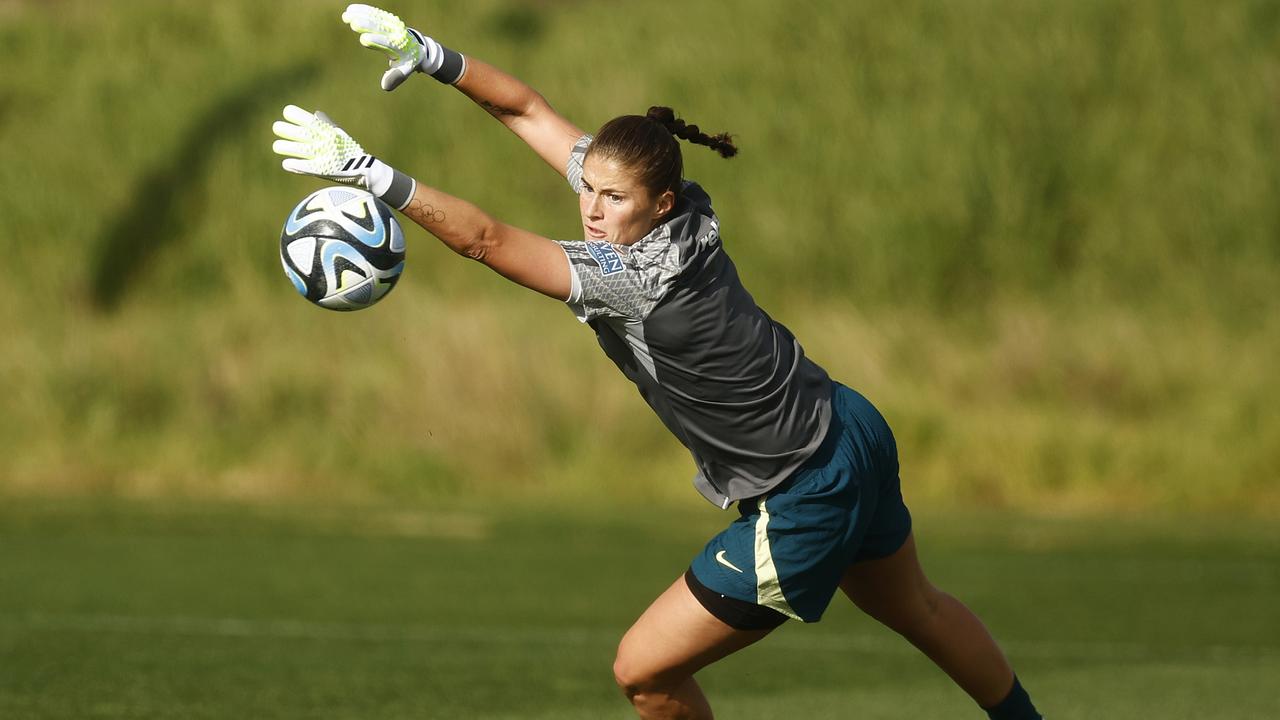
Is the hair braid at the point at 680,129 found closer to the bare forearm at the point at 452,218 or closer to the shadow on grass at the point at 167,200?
the bare forearm at the point at 452,218

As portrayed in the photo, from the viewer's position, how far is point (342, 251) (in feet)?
15.8

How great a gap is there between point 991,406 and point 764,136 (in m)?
6.35

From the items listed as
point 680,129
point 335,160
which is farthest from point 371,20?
point 680,129

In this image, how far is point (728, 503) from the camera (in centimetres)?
488

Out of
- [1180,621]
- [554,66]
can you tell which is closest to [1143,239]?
[554,66]

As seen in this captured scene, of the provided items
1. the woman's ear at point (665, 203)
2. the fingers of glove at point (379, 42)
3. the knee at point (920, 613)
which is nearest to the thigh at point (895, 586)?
the knee at point (920, 613)

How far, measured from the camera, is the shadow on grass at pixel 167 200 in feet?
75.0

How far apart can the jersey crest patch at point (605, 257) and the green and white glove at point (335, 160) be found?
46cm

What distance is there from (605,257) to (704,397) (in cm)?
49

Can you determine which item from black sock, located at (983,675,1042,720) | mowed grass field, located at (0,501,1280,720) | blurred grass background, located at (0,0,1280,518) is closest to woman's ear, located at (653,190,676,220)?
black sock, located at (983,675,1042,720)

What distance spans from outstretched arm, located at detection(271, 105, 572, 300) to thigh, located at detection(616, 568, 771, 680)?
0.92 meters

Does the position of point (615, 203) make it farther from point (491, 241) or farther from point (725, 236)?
point (725, 236)

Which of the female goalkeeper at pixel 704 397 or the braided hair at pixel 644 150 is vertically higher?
the braided hair at pixel 644 150

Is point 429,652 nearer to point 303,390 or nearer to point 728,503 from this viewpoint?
point 728,503
